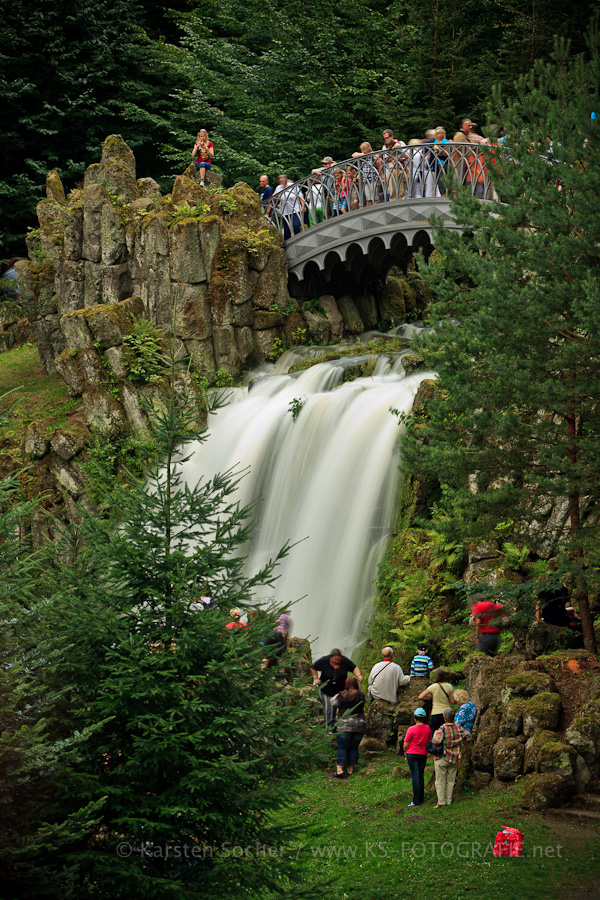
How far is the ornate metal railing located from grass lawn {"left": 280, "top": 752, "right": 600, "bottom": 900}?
547 inches

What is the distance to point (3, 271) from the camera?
130ft

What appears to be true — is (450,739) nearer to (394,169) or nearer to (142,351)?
(142,351)

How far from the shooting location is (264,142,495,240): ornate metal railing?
73.2 ft

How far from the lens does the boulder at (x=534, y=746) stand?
35.7ft

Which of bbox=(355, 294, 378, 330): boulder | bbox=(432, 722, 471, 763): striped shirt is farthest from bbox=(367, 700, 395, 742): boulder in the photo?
bbox=(355, 294, 378, 330): boulder

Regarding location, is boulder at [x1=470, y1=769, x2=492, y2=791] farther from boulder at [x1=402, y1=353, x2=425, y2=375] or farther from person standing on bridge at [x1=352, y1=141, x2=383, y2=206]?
person standing on bridge at [x1=352, y1=141, x2=383, y2=206]

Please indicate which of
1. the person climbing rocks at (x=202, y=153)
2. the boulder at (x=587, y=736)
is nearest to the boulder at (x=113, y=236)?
the person climbing rocks at (x=202, y=153)

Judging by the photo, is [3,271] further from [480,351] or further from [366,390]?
[480,351]

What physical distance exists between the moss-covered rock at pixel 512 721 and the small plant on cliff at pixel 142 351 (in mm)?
15647

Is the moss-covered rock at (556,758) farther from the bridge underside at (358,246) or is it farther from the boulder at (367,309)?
the boulder at (367,309)

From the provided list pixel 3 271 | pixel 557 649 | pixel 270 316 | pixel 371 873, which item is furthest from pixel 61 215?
pixel 371 873

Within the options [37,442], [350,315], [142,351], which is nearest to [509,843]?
[142,351]

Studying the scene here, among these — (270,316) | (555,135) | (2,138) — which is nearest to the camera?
(555,135)

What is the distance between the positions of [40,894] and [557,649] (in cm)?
848
